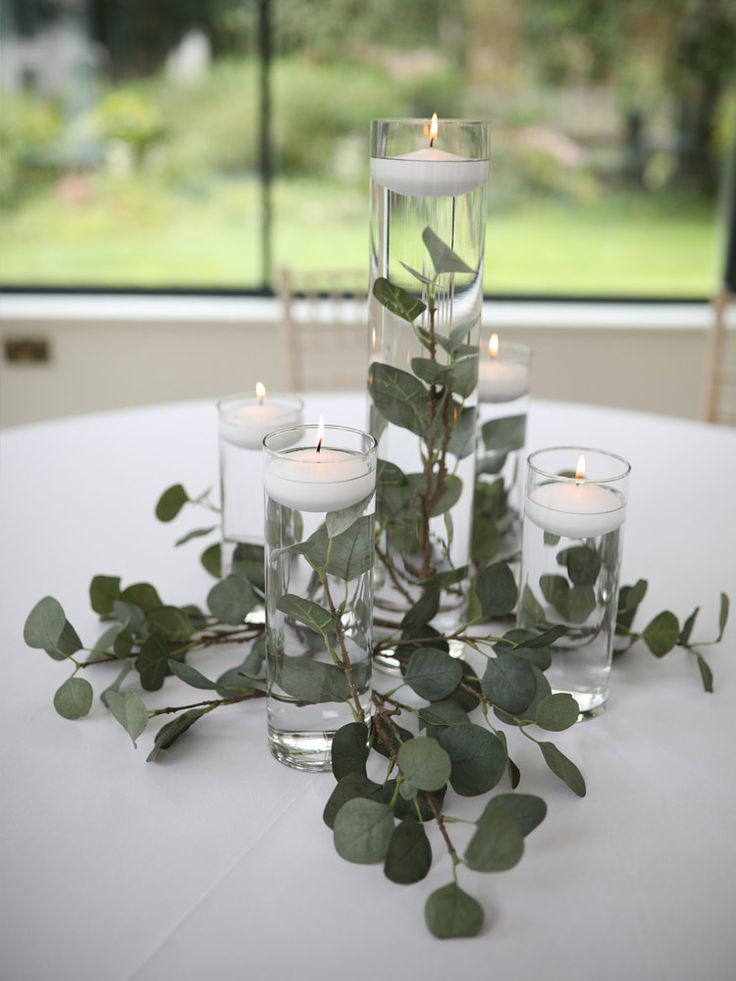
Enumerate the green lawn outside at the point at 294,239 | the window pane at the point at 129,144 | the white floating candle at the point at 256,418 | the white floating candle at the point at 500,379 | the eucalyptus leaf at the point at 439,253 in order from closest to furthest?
the eucalyptus leaf at the point at 439,253, the white floating candle at the point at 256,418, the white floating candle at the point at 500,379, the window pane at the point at 129,144, the green lawn outside at the point at 294,239

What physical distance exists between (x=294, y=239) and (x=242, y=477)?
2.33m

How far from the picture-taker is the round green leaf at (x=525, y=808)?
1.86ft

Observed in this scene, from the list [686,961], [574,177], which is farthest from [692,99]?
[686,961]

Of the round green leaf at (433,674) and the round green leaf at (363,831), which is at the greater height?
the round green leaf at (433,674)

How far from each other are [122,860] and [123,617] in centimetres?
24

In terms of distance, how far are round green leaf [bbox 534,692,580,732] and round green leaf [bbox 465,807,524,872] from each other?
113 millimetres

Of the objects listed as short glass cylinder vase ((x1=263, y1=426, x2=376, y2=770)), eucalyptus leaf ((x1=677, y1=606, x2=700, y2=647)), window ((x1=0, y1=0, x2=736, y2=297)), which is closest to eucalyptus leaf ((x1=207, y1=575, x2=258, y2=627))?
short glass cylinder vase ((x1=263, y1=426, x2=376, y2=770))

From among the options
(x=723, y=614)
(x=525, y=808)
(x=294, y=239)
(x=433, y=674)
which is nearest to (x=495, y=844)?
(x=525, y=808)

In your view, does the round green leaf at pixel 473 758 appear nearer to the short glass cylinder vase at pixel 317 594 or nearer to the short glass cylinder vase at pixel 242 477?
the short glass cylinder vase at pixel 317 594

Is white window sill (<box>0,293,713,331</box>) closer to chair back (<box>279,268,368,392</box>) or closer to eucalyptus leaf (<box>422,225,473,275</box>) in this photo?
chair back (<box>279,268,368,392</box>)

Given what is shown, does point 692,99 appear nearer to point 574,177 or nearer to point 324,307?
point 574,177

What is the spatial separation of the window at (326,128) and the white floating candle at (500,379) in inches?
81.4

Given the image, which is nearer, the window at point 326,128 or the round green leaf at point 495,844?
the round green leaf at point 495,844

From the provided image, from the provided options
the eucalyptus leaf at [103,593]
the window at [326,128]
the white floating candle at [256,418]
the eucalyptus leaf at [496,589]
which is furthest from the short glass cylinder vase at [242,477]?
the window at [326,128]
